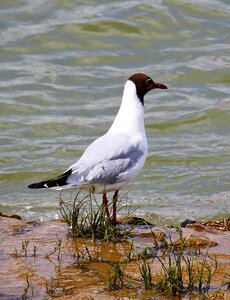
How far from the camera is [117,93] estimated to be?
44.1ft

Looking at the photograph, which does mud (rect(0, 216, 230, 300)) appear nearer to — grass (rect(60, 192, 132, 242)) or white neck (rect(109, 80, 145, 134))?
grass (rect(60, 192, 132, 242))

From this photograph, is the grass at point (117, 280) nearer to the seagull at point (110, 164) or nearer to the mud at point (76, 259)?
the mud at point (76, 259)

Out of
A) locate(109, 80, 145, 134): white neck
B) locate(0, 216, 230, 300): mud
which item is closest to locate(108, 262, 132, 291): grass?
locate(0, 216, 230, 300): mud

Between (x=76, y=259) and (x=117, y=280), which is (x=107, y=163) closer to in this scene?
(x=76, y=259)

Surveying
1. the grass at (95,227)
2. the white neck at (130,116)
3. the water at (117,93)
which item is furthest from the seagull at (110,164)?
the water at (117,93)

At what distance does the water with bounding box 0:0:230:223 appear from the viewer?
10180 millimetres

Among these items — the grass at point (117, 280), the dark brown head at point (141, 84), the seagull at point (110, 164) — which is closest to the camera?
the grass at point (117, 280)

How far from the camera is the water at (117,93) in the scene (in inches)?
401

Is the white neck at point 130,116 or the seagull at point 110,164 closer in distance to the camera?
the seagull at point 110,164

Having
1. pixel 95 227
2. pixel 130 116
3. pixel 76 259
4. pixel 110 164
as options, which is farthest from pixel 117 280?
pixel 130 116

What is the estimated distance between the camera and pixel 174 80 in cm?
1389

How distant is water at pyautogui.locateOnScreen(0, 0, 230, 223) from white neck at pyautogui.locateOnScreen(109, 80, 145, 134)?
1719 mm

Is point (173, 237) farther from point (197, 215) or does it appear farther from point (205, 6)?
point (205, 6)

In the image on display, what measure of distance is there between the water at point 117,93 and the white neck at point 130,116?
172 centimetres
